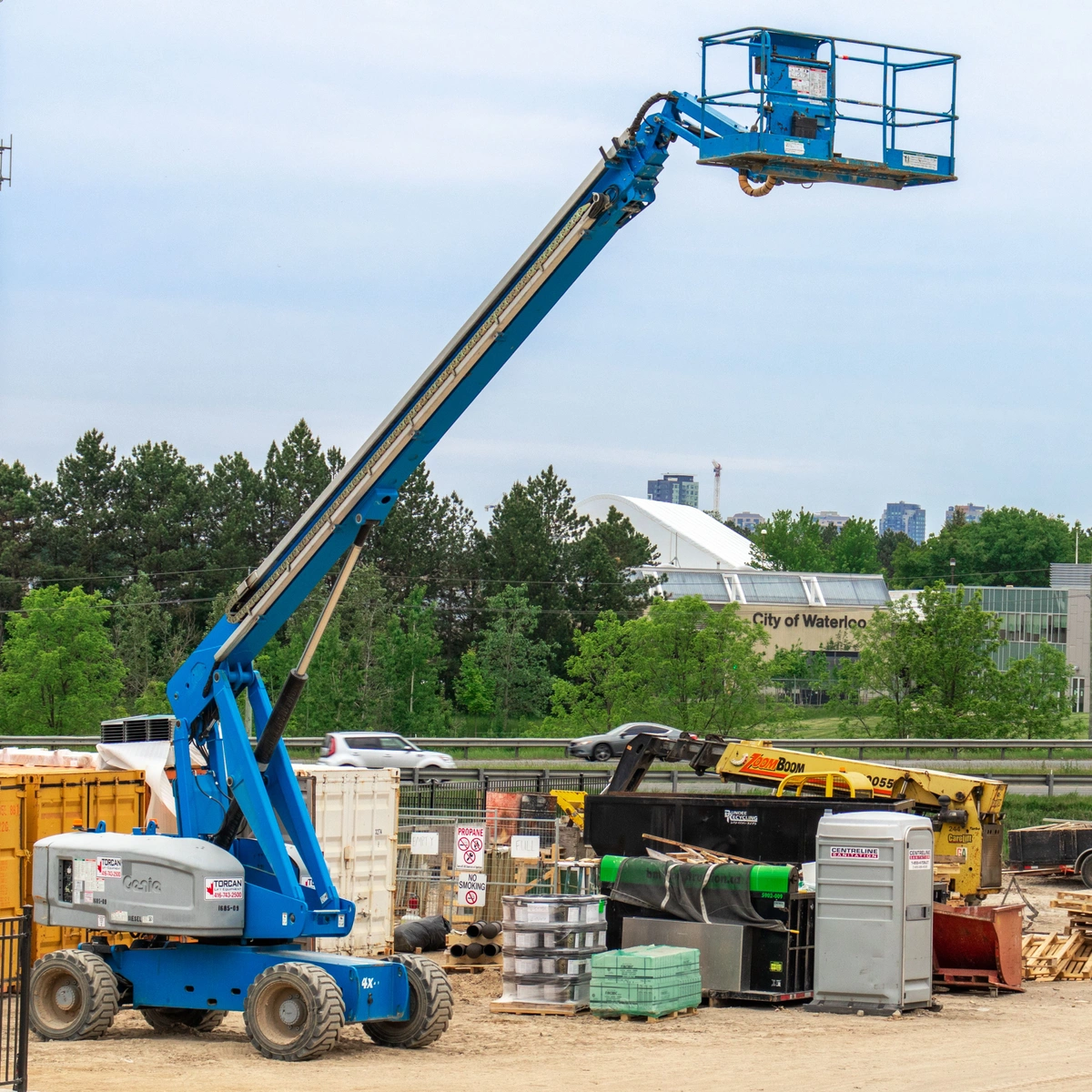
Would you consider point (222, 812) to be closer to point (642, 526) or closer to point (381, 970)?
point (381, 970)

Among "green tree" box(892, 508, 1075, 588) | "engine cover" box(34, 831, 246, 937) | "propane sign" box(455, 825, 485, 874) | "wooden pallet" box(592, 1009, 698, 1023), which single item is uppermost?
"green tree" box(892, 508, 1075, 588)

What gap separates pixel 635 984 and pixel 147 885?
5042mm

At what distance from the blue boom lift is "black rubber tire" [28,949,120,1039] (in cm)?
2

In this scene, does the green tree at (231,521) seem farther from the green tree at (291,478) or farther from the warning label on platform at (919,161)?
the warning label on platform at (919,161)

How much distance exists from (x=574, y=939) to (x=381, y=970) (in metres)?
3.21

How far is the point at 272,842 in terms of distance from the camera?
556 inches

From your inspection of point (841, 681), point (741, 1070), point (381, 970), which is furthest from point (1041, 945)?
point (841, 681)

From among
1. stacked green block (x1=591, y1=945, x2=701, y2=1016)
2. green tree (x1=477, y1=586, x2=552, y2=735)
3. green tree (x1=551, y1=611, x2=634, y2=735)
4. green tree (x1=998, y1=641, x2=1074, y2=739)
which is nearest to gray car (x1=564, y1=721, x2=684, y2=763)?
green tree (x1=551, y1=611, x2=634, y2=735)

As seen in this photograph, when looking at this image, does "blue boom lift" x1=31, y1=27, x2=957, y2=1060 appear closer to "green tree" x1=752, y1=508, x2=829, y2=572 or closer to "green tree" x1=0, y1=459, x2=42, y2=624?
"green tree" x1=0, y1=459, x2=42, y2=624

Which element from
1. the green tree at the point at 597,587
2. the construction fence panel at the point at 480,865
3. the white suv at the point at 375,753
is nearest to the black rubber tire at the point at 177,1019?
the construction fence panel at the point at 480,865

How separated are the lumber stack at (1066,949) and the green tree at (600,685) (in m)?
39.0

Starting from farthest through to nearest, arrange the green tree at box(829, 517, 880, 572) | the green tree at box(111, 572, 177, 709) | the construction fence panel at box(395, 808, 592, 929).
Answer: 1. the green tree at box(829, 517, 880, 572)
2. the green tree at box(111, 572, 177, 709)
3. the construction fence panel at box(395, 808, 592, 929)

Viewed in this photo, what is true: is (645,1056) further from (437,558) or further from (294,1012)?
(437,558)

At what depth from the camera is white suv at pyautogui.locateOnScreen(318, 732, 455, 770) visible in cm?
4181
